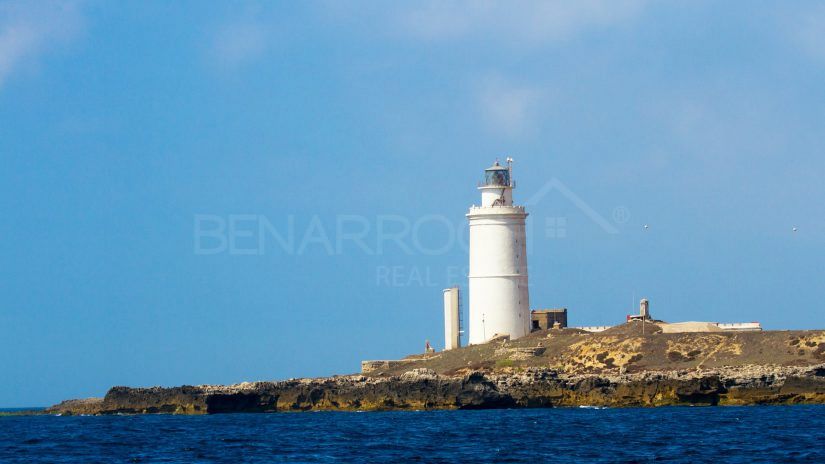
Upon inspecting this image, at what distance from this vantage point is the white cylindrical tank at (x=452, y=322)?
77.9 m

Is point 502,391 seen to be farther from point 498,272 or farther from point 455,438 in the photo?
point 455,438

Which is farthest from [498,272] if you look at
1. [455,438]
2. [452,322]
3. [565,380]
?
[455,438]

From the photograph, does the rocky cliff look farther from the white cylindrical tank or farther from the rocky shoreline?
the white cylindrical tank

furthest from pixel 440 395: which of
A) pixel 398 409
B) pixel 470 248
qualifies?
pixel 470 248

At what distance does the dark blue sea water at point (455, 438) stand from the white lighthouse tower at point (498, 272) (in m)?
9.92

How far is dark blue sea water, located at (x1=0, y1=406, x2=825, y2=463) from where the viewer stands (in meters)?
42.9

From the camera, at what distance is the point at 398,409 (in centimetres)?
6594

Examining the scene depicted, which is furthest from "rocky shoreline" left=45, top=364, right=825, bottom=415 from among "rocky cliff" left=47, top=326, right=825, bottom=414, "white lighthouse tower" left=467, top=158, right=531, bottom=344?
"white lighthouse tower" left=467, top=158, right=531, bottom=344

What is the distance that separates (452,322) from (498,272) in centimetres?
491

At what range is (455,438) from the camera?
49031 mm

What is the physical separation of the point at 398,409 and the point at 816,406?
1885 centimetres

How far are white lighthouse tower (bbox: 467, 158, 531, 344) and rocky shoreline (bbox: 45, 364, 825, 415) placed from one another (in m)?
6.14

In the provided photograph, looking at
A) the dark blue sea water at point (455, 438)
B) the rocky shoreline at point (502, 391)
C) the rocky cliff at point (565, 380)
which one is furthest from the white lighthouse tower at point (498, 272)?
the dark blue sea water at point (455, 438)

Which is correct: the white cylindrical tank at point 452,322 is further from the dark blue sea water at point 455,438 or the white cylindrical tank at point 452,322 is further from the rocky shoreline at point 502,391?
the dark blue sea water at point 455,438
